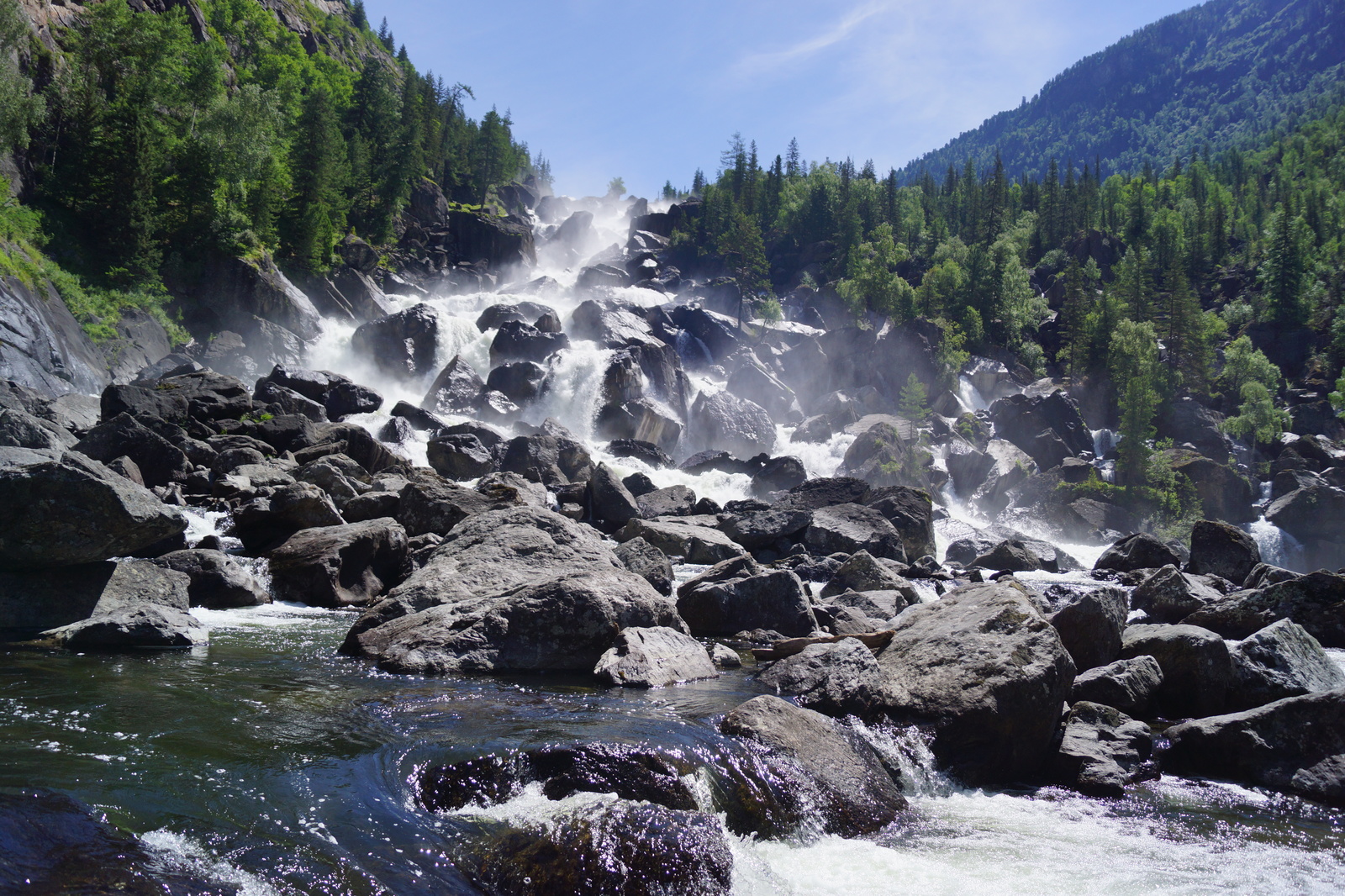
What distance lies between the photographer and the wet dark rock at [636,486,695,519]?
28.9m

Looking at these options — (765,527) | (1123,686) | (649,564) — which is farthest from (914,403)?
(1123,686)

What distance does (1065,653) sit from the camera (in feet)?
29.8

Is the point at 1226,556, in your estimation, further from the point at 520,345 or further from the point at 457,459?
the point at 520,345

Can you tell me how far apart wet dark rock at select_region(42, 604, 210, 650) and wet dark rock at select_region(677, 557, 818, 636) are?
8126mm

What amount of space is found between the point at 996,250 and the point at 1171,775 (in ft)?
318

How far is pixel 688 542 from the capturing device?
73.5 ft

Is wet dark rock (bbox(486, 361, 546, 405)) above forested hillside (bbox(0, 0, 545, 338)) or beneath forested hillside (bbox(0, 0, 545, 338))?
beneath

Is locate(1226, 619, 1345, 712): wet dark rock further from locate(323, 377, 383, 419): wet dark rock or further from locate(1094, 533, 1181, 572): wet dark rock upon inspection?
locate(323, 377, 383, 419): wet dark rock

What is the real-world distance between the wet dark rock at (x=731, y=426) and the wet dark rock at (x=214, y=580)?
43987 mm

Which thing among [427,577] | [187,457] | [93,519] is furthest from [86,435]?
[427,577]

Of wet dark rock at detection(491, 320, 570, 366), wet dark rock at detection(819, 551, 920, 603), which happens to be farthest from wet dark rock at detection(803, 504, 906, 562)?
wet dark rock at detection(491, 320, 570, 366)

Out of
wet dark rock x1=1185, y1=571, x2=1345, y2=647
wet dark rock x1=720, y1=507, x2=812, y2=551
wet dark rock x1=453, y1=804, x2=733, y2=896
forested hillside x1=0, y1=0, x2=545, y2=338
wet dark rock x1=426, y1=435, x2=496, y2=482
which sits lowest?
wet dark rock x1=453, y1=804, x2=733, y2=896

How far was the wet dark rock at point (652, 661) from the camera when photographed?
387 inches

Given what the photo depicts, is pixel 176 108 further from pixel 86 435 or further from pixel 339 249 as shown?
pixel 86 435
